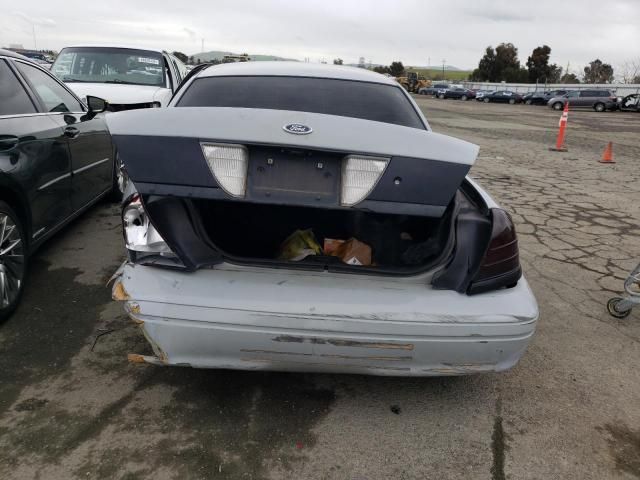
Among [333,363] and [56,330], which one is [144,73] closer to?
[56,330]

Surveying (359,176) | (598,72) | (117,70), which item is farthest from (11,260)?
(598,72)

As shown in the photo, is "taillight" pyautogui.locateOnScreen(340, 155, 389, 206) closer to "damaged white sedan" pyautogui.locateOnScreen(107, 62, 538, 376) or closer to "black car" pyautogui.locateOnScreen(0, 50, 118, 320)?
"damaged white sedan" pyautogui.locateOnScreen(107, 62, 538, 376)

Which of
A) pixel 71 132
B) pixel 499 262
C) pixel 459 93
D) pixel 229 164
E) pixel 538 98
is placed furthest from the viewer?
pixel 459 93

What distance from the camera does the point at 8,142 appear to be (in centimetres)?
290

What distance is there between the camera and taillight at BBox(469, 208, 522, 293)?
2.02 metres

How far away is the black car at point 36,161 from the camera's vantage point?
2.93 m

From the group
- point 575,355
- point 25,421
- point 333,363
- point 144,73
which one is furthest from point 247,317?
point 144,73

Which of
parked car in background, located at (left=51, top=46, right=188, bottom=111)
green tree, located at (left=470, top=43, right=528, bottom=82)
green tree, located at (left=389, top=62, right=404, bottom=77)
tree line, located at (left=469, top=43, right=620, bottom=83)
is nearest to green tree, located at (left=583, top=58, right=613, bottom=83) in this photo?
tree line, located at (left=469, top=43, right=620, bottom=83)

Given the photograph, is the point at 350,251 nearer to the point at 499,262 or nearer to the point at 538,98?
the point at 499,262

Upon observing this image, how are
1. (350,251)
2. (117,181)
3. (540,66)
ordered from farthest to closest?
(540,66) → (117,181) → (350,251)

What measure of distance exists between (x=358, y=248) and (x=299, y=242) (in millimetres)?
316

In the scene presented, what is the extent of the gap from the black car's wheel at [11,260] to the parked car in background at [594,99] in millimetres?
34914

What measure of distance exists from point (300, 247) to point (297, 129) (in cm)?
78

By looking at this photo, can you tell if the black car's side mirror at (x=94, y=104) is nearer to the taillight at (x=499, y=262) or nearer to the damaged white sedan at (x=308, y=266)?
the damaged white sedan at (x=308, y=266)
